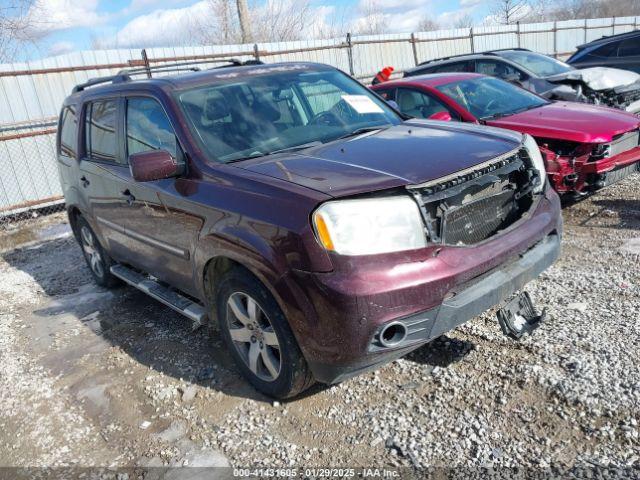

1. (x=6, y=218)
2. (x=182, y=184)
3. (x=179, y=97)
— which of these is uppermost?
(x=179, y=97)

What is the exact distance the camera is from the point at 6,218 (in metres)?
9.57

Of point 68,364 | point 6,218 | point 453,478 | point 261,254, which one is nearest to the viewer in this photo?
point 453,478

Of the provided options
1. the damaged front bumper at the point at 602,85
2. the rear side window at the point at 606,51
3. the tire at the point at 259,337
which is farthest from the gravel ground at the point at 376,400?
the rear side window at the point at 606,51

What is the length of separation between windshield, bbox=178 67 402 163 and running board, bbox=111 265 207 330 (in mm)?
1058

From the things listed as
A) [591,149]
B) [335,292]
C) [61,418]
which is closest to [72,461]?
[61,418]

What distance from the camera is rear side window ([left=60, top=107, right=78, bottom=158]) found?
5.20m

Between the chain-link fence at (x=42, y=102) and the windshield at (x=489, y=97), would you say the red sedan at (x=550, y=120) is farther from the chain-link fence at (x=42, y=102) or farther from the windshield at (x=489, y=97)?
the chain-link fence at (x=42, y=102)

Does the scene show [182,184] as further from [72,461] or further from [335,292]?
[72,461]

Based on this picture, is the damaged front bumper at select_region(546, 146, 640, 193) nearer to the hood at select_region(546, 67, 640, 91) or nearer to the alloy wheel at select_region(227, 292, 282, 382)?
the alloy wheel at select_region(227, 292, 282, 382)

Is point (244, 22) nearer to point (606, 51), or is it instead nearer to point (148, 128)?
point (606, 51)

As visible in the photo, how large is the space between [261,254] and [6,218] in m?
8.57

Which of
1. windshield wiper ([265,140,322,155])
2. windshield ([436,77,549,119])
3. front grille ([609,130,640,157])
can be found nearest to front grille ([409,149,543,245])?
windshield wiper ([265,140,322,155])

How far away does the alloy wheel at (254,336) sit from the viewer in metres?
3.05

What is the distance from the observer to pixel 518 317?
123 inches
